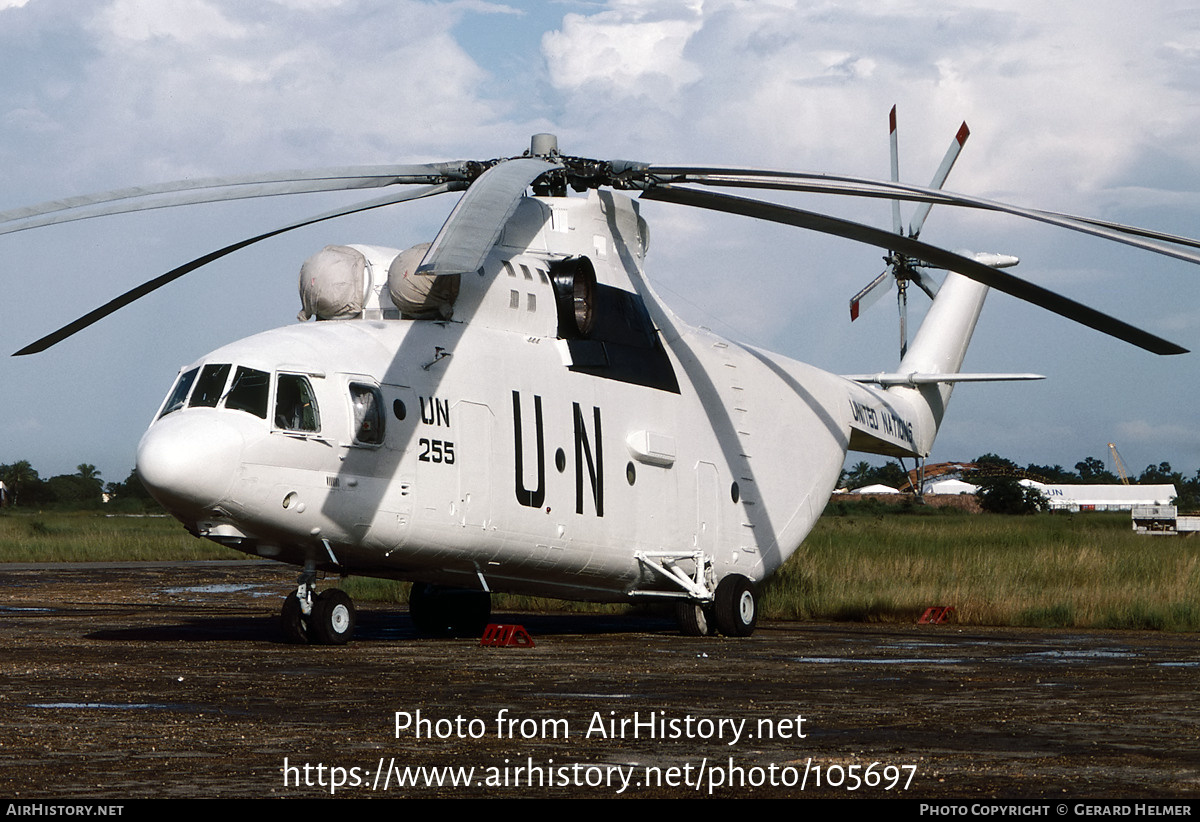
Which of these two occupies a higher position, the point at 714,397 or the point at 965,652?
the point at 714,397

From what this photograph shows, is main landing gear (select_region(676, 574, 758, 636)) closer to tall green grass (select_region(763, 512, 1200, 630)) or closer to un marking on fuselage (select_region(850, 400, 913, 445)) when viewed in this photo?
tall green grass (select_region(763, 512, 1200, 630))

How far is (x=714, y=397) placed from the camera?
1980cm

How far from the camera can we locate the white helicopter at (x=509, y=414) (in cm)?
1427

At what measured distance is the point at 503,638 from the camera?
16.5 m

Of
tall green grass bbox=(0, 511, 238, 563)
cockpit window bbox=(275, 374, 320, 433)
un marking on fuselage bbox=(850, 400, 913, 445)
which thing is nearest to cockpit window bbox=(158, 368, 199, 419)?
cockpit window bbox=(275, 374, 320, 433)

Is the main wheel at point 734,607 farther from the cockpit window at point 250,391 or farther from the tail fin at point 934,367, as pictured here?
the cockpit window at point 250,391

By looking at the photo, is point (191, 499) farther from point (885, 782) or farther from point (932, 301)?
point (932, 301)

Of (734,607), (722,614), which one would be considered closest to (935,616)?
(734,607)

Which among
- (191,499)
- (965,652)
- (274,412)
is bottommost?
(965,652)

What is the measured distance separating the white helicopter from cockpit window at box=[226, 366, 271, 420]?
0.02 metres

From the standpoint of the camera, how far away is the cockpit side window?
15047 mm

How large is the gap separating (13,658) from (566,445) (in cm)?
650

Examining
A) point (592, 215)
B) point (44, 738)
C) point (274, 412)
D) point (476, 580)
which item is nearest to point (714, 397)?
point (592, 215)

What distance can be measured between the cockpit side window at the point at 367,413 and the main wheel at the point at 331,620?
1.75 m
